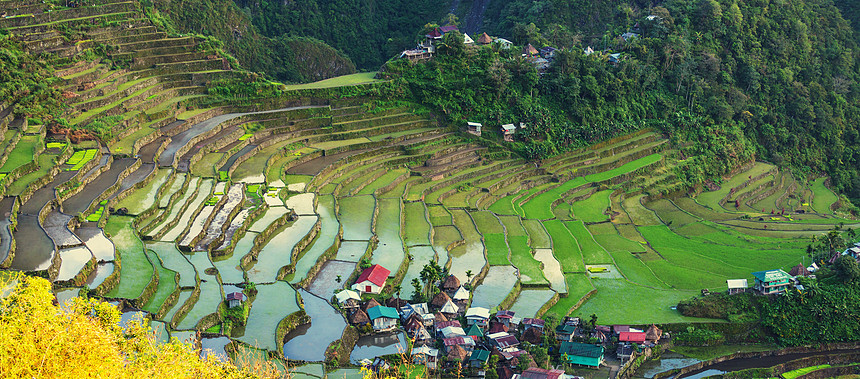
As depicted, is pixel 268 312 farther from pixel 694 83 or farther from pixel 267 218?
pixel 694 83

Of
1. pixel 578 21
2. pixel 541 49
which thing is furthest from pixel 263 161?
pixel 578 21

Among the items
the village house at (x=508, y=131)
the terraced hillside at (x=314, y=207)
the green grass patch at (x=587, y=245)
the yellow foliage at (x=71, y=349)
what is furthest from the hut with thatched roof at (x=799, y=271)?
the yellow foliage at (x=71, y=349)

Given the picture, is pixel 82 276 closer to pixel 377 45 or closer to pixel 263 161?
pixel 263 161

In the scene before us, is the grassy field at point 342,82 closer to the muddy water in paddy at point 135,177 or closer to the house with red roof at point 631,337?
the muddy water in paddy at point 135,177

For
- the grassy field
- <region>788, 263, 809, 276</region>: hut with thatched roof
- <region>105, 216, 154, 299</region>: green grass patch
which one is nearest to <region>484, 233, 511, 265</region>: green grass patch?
<region>788, 263, 809, 276</region>: hut with thatched roof

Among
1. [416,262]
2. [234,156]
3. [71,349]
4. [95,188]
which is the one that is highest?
[71,349]

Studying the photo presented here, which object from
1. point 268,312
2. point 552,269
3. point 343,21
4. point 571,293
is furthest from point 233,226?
point 343,21
